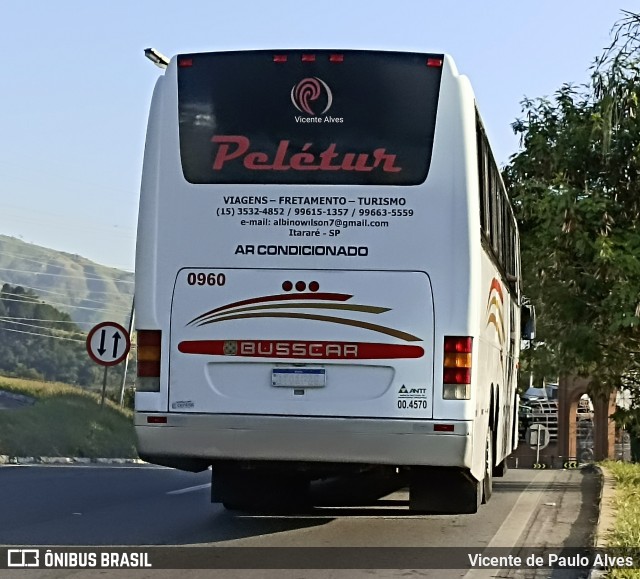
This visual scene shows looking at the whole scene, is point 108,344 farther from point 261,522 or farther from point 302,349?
point 302,349

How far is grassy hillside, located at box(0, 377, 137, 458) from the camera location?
2699 cm

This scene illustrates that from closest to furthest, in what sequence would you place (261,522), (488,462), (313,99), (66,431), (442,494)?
(313,99), (442,494), (261,522), (488,462), (66,431)

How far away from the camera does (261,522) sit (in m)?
12.4

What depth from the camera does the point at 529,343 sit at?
23.2m

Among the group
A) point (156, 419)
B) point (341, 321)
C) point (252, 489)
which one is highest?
point (341, 321)

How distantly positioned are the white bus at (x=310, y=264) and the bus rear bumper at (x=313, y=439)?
0.04 feet

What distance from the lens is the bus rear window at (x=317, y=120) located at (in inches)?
423

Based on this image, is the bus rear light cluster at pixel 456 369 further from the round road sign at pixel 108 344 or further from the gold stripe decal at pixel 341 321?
the round road sign at pixel 108 344

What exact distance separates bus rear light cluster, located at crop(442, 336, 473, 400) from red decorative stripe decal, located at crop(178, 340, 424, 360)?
0.23 meters

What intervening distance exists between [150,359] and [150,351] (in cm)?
7

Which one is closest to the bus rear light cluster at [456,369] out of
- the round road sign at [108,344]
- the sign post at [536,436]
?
the round road sign at [108,344]

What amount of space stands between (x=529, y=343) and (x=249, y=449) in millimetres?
13427

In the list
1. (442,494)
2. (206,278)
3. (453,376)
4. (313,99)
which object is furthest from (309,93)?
(442,494)

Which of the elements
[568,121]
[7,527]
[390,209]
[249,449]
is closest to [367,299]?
[390,209]
